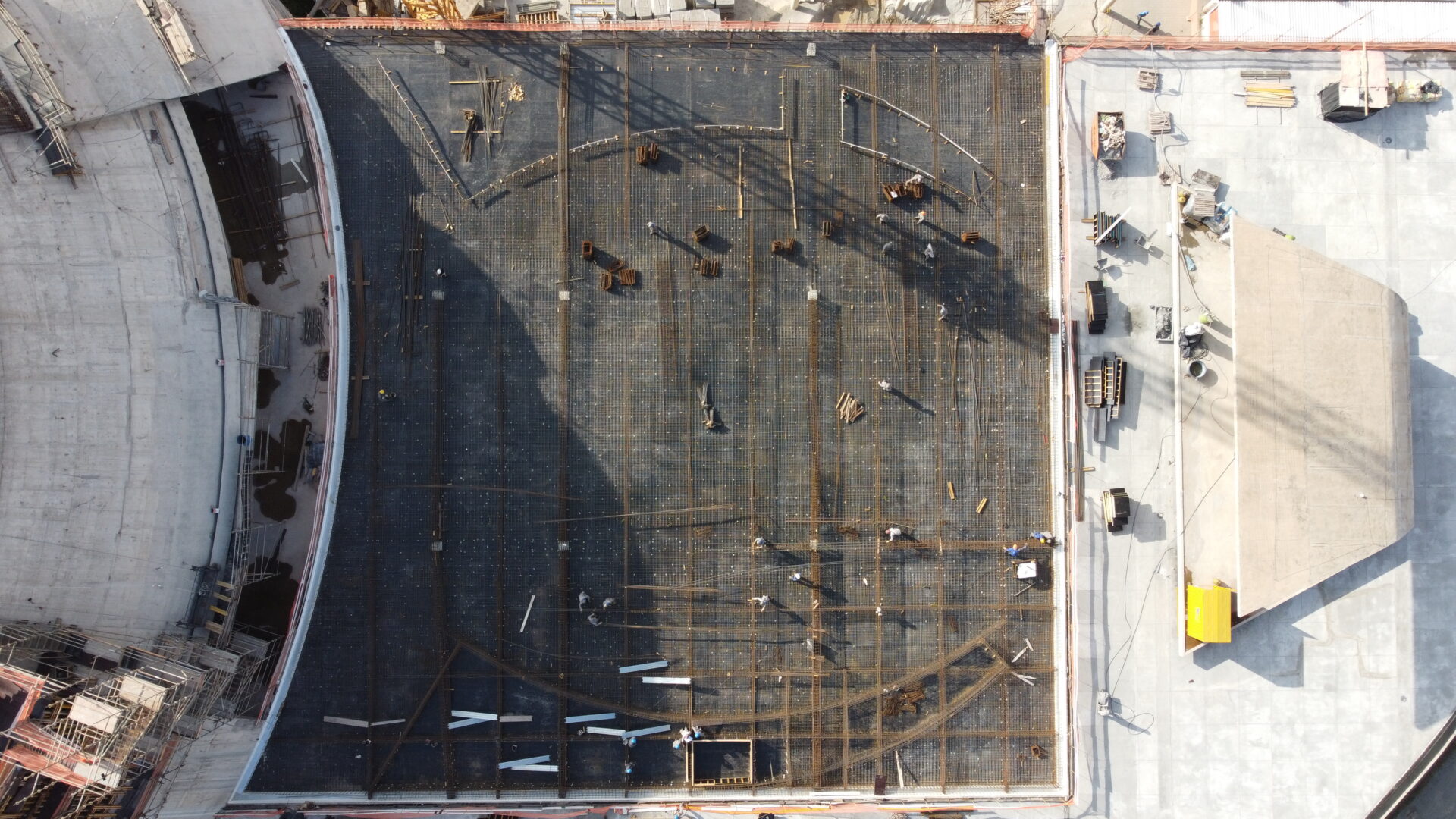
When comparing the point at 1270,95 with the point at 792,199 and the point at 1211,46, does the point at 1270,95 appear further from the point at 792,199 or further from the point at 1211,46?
the point at 792,199

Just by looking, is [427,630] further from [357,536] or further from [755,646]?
[755,646]

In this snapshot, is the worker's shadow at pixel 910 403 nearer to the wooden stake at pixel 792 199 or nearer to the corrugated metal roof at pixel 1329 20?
the wooden stake at pixel 792 199

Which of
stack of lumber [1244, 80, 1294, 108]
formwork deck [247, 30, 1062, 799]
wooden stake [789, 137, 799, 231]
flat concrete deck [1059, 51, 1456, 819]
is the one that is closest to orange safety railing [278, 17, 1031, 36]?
formwork deck [247, 30, 1062, 799]

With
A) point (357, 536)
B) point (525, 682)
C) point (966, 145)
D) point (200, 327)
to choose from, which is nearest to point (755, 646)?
point (525, 682)

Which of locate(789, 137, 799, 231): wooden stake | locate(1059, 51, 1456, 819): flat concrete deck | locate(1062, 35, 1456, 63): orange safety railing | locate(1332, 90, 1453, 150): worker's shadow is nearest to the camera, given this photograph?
locate(1062, 35, 1456, 63): orange safety railing

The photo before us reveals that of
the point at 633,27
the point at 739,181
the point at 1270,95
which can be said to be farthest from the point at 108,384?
the point at 1270,95

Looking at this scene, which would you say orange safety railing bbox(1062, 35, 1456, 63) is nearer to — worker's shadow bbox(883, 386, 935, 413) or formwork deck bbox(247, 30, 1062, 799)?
formwork deck bbox(247, 30, 1062, 799)
